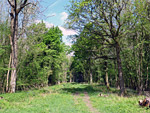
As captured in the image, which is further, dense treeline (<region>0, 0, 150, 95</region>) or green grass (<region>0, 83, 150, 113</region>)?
dense treeline (<region>0, 0, 150, 95</region>)

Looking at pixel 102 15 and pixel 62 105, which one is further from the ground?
pixel 102 15

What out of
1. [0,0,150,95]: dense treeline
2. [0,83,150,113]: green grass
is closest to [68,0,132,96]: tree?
[0,0,150,95]: dense treeline

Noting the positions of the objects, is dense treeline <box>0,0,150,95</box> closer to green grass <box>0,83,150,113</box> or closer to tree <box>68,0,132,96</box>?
tree <box>68,0,132,96</box>

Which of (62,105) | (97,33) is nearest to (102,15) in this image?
(97,33)

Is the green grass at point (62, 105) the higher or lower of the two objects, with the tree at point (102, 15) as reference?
lower

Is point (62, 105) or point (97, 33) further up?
point (97, 33)

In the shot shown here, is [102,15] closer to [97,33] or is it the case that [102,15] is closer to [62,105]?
[97,33]

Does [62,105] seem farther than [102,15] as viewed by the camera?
No

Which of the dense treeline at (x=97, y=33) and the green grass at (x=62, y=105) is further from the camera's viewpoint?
the dense treeline at (x=97, y=33)

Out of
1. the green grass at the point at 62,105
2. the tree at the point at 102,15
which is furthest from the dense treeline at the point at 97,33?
the green grass at the point at 62,105

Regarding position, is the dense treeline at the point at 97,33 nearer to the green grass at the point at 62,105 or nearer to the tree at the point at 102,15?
the tree at the point at 102,15

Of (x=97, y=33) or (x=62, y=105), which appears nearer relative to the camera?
(x=62, y=105)

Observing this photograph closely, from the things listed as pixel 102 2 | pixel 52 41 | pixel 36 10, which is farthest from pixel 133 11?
pixel 52 41

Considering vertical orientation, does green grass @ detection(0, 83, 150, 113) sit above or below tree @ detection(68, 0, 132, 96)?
below
